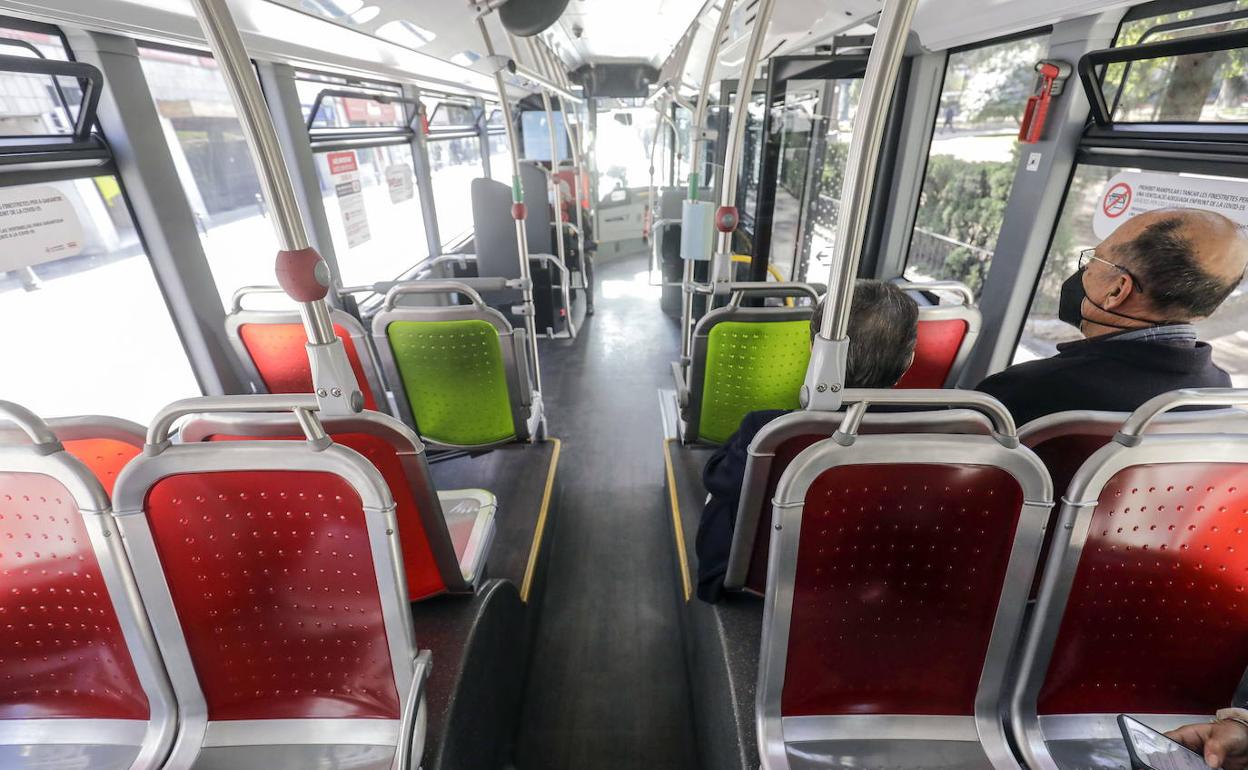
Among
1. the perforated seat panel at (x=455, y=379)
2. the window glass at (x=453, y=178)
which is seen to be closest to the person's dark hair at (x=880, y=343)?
the perforated seat panel at (x=455, y=379)

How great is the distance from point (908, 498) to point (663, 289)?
18.7 feet

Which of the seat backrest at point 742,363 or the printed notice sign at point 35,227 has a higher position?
the printed notice sign at point 35,227

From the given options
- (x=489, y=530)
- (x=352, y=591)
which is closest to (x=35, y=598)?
(x=352, y=591)

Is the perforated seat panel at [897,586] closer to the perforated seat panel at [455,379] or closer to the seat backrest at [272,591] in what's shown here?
the seat backrest at [272,591]

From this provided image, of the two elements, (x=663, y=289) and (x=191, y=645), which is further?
(x=663, y=289)

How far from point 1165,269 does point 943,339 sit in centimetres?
113

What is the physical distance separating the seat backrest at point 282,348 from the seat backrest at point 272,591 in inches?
52.3

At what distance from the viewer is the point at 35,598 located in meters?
1.07

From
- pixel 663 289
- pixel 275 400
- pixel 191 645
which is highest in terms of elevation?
pixel 275 400

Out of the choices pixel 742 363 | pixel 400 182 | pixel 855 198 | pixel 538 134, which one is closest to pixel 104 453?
pixel 855 198

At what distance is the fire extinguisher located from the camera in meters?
2.26

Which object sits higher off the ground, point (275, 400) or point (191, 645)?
point (275, 400)

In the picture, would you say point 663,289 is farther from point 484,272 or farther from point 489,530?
point 489,530

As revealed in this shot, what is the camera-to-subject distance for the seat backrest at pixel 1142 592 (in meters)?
0.97
